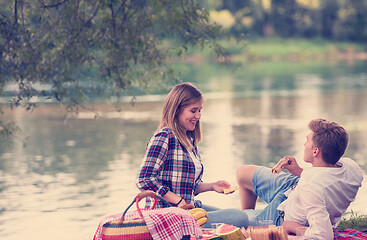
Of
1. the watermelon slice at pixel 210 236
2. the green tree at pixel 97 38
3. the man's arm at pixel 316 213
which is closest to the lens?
the watermelon slice at pixel 210 236

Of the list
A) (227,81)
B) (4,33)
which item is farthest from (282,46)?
(4,33)

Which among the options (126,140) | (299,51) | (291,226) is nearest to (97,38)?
(291,226)

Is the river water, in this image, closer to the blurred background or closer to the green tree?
the blurred background

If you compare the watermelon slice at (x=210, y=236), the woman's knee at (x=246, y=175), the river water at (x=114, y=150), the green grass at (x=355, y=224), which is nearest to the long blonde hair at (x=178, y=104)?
the watermelon slice at (x=210, y=236)

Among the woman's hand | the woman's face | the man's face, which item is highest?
the woman's face

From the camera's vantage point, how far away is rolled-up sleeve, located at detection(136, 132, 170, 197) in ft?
15.1

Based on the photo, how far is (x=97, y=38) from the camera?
8.16 metres

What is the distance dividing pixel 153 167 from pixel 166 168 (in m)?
0.18

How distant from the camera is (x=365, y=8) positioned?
2874 inches

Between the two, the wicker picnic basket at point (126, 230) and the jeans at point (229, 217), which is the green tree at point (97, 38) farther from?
the wicker picnic basket at point (126, 230)

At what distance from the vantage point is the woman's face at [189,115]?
4.87 metres

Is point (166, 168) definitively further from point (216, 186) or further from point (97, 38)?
point (97, 38)

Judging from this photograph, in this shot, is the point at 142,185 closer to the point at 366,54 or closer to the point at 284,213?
the point at 284,213

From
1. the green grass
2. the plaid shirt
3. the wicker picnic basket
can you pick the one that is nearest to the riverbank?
the green grass
